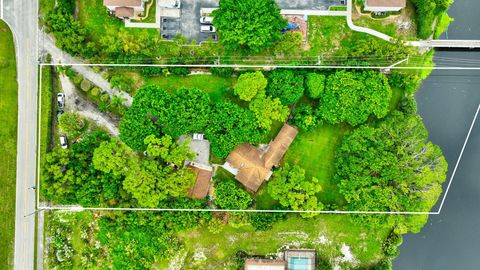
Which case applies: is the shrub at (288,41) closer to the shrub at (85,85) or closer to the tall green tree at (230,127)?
the tall green tree at (230,127)

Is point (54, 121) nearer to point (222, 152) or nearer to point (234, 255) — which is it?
point (222, 152)

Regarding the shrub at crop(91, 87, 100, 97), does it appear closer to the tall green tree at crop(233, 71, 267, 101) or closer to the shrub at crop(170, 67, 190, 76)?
the shrub at crop(170, 67, 190, 76)

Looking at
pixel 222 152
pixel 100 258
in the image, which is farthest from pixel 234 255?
pixel 100 258

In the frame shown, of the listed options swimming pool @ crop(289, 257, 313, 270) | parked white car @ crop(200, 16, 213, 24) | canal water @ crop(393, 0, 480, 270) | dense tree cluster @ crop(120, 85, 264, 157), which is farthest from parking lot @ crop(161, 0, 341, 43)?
swimming pool @ crop(289, 257, 313, 270)

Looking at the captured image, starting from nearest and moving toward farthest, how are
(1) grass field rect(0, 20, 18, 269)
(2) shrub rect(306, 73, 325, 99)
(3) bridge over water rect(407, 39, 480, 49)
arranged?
(2) shrub rect(306, 73, 325, 99) → (1) grass field rect(0, 20, 18, 269) → (3) bridge over water rect(407, 39, 480, 49)

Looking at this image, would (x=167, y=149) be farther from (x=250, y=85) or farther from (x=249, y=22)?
(x=249, y=22)

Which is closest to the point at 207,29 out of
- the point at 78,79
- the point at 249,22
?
the point at 249,22
